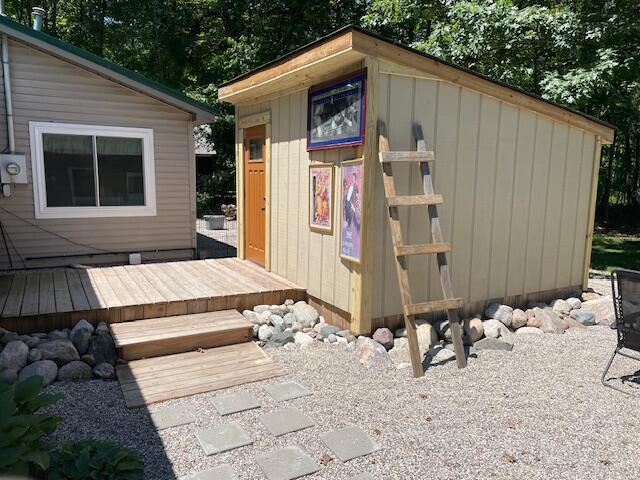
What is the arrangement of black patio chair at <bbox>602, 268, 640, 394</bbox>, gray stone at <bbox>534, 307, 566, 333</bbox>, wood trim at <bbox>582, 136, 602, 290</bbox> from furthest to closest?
wood trim at <bbox>582, 136, 602, 290</bbox> < gray stone at <bbox>534, 307, 566, 333</bbox> < black patio chair at <bbox>602, 268, 640, 394</bbox>

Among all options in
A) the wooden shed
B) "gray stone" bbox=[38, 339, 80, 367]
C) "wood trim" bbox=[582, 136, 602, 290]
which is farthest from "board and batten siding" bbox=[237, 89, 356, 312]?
"wood trim" bbox=[582, 136, 602, 290]

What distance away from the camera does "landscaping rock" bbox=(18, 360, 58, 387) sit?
3396 millimetres

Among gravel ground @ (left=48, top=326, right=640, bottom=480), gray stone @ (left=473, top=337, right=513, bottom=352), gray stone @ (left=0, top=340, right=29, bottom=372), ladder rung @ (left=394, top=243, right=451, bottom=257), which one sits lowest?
gravel ground @ (left=48, top=326, right=640, bottom=480)

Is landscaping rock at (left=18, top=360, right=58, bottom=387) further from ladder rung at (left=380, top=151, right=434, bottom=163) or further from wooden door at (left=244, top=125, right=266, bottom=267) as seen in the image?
wooden door at (left=244, top=125, right=266, bottom=267)

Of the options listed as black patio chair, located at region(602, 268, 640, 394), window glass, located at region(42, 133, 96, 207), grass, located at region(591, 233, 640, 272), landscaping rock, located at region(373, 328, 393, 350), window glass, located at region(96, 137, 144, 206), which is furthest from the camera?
grass, located at region(591, 233, 640, 272)

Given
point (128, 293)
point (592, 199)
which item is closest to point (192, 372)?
point (128, 293)

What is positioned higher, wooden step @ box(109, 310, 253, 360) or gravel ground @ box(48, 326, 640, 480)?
wooden step @ box(109, 310, 253, 360)

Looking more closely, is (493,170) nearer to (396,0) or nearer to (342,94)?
(342,94)

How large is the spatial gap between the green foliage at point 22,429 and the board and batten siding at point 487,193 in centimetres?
276

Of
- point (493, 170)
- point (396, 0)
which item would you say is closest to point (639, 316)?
point (493, 170)

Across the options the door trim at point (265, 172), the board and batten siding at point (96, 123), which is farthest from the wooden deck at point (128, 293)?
the board and batten siding at point (96, 123)

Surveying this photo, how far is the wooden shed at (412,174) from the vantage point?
4.17m

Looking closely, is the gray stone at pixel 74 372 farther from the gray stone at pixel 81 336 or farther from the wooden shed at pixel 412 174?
the wooden shed at pixel 412 174

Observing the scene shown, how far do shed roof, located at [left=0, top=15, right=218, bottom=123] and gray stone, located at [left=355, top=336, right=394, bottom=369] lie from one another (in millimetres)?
4640
